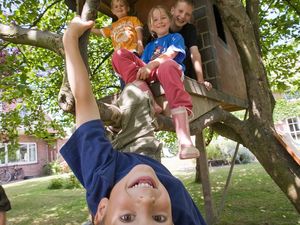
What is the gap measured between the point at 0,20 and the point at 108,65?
3.40 metres

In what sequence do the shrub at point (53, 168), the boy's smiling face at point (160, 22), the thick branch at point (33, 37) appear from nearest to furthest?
the thick branch at point (33, 37)
the boy's smiling face at point (160, 22)
the shrub at point (53, 168)

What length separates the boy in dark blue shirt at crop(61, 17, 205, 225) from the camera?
1.52m

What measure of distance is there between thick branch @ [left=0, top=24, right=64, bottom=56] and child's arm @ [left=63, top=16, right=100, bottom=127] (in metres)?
0.33

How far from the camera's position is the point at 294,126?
31641mm

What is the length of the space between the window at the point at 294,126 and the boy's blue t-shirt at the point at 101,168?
32.6m

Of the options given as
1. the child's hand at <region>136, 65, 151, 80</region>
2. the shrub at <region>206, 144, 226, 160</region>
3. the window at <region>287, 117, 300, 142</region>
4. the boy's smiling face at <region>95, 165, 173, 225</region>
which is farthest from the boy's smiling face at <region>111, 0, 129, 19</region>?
the window at <region>287, 117, 300, 142</region>

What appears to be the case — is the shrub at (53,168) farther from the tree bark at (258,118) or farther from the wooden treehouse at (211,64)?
the tree bark at (258,118)

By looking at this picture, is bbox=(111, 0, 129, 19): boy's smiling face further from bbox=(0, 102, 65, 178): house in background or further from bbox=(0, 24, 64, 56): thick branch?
bbox=(0, 102, 65, 178): house in background

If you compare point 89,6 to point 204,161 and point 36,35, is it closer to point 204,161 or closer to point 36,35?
point 36,35

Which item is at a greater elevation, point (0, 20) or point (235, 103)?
point (0, 20)

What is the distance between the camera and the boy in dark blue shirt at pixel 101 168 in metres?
1.52

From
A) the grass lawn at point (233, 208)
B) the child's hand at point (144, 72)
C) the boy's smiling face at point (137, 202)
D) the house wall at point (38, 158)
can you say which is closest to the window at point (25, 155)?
the house wall at point (38, 158)

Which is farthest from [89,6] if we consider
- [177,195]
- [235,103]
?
[235,103]

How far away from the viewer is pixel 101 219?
4.97 ft
